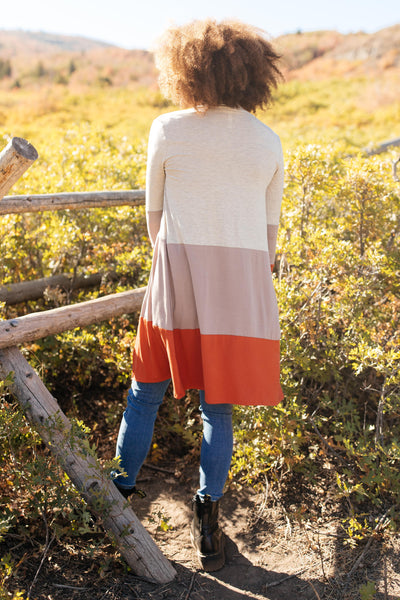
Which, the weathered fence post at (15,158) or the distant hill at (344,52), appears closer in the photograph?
the weathered fence post at (15,158)

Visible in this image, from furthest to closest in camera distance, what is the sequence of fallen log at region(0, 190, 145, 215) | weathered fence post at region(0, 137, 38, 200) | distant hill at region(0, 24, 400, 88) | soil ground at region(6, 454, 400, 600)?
distant hill at region(0, 24, 400, 88) → fallen log at region(0, 190, 145, 215) → soil ground at region(6, 454, 400, 600) → weathered fence post at region(0, 137, 38, 200)

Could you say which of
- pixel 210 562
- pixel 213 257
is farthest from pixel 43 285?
pixel 210 562

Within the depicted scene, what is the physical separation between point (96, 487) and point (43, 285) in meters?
1.78

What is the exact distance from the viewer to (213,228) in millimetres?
1810

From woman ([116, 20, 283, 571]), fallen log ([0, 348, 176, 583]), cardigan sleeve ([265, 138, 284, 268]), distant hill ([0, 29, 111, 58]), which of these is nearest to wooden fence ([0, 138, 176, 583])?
fallen log ([0, 348, 176, 583])

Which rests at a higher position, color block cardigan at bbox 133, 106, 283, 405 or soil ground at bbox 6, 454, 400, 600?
color block cardigan at bbox 133, 106, 283, 405

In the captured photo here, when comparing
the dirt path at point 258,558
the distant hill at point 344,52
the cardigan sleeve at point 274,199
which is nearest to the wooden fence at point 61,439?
the dirt path at point 258,558

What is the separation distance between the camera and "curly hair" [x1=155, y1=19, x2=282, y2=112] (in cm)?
174

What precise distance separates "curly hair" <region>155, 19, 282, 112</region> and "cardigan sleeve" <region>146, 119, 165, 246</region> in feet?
0.55

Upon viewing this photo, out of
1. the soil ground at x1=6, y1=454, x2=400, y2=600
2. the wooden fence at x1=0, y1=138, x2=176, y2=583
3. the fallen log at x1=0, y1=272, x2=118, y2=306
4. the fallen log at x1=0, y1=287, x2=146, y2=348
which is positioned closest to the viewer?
the wooden fence at x1=0, y1=138, x2=176, y2=583

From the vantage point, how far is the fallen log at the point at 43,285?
3227 millimetres

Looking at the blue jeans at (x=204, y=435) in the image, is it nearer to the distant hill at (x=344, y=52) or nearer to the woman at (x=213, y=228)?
the woman at (x=213, y=228)

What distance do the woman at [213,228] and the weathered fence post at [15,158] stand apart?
0.44 meters

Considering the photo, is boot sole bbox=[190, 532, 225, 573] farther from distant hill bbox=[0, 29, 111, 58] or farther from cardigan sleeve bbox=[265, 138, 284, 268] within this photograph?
distant hill bbox=[0, 29, 111, 58]
